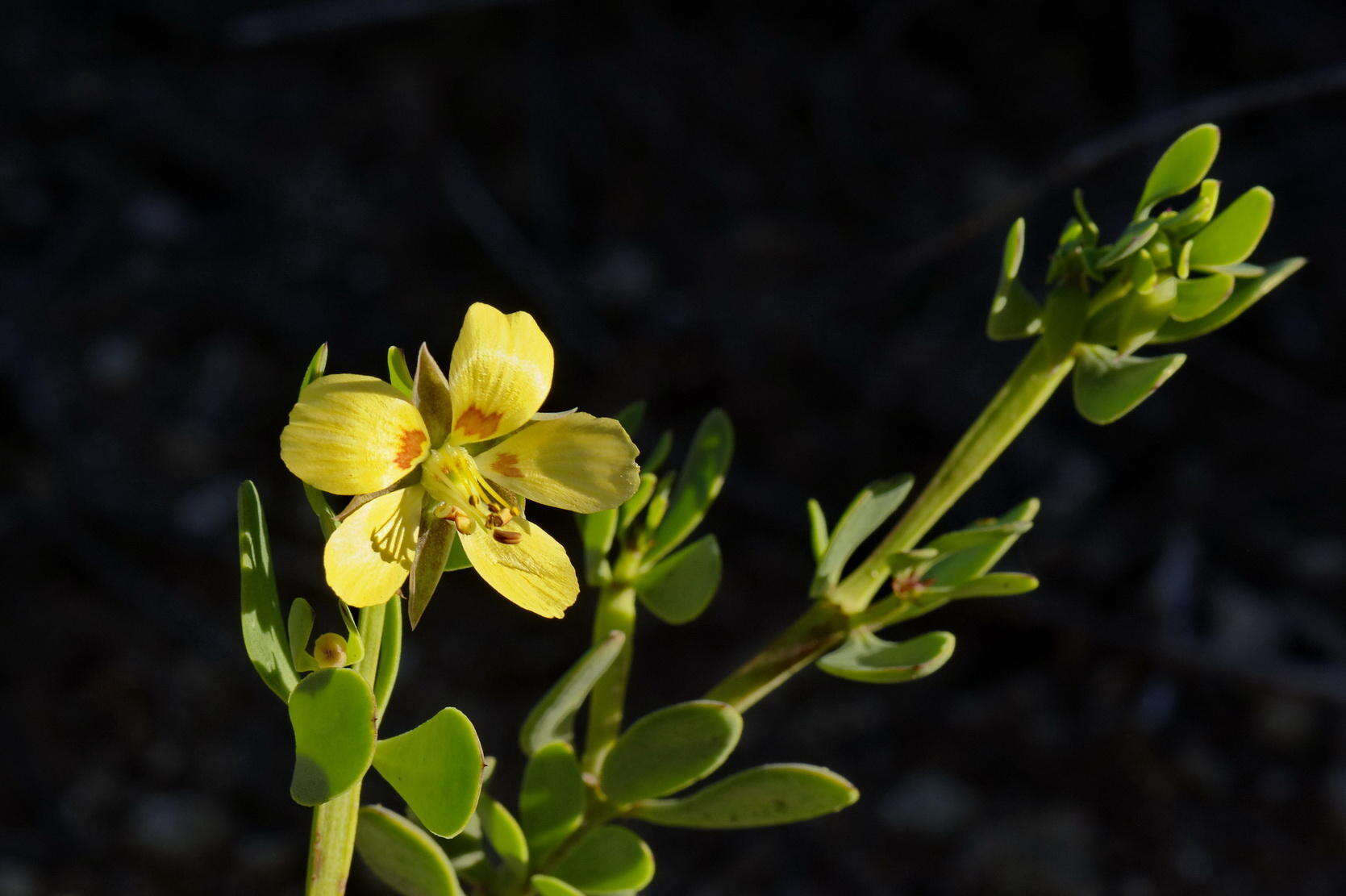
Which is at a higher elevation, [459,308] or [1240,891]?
[459,308]

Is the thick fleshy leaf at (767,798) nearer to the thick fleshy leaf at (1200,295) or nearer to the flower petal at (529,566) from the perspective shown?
the flower petal at (529,566)

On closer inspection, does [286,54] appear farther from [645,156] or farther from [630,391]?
[630,391]

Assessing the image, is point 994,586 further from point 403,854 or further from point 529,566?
point 403,854

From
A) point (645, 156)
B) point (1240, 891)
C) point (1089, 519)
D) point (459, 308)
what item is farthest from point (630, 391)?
point (1240, 891)

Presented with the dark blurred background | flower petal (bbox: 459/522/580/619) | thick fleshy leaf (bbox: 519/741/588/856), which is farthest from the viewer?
the dark blurred background

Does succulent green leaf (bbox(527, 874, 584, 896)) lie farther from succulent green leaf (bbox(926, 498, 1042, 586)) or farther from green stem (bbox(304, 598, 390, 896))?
succulent green leaf (bbox(926, 498, 1042, 586))

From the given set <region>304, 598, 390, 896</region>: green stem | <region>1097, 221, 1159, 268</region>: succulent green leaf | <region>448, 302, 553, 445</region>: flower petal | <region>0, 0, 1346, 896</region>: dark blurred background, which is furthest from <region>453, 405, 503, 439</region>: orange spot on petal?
<region>0, 0, 1346, 896</region>: dark blurred background

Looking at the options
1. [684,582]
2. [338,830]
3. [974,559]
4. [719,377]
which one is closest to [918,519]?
[974,559]

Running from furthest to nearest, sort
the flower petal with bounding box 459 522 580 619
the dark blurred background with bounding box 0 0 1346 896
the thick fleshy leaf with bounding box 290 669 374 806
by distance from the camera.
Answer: the dark blurred background with bounding box 0 0 1346 896 < the flower petal with bounding box 459 522 580 619 < the thick fleshy leaf with bounding box 290 669 374 806
